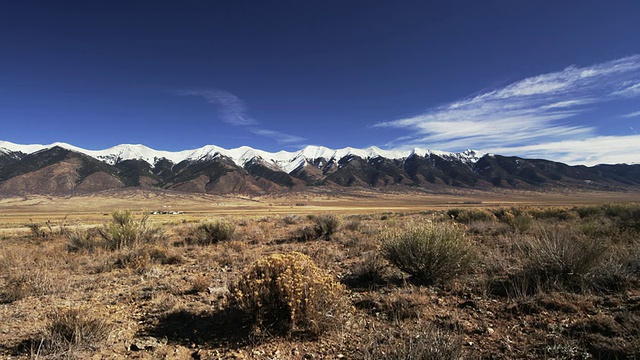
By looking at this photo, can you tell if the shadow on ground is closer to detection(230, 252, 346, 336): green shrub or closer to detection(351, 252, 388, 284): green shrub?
detection(230, 252, 346, 336): green shrub

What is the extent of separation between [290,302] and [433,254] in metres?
3.22

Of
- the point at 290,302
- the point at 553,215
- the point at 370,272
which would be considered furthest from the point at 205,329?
the point at 553,215

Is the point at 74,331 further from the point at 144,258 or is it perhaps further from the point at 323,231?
the point at 323,231

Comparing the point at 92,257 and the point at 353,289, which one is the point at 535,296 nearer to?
the point at 353,289

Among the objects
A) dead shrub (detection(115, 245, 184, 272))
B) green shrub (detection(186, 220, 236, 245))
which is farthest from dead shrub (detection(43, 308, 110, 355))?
green shrub (detection(186, 220, 236, 245))

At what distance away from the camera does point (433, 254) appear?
5449 millimetres

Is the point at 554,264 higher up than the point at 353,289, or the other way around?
the point at 554,264

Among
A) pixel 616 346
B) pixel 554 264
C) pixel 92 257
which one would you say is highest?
pixel 554 264

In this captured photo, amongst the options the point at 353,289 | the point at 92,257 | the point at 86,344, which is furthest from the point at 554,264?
the point at 92,257

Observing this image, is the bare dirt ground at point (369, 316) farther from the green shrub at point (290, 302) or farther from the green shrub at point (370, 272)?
the green shrub at point (290, 302)

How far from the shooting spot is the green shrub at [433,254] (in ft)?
17.8

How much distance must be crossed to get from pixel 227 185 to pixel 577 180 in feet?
793

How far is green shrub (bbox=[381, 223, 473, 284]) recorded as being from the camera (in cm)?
543

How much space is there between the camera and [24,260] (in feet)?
27.4
